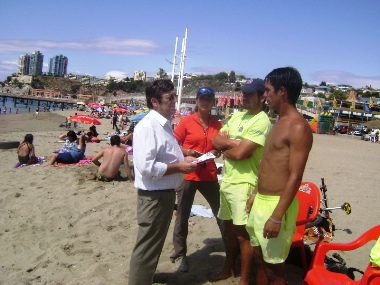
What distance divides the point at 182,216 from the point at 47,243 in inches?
75.6

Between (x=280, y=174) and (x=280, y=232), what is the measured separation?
0.38 m

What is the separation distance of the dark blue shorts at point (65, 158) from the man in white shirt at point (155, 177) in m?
6.48

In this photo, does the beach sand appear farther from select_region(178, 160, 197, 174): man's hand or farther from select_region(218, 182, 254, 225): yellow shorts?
select_region(178, 160, 197, 174): man's hand

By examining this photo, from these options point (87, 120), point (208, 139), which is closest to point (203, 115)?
point (208, 139)

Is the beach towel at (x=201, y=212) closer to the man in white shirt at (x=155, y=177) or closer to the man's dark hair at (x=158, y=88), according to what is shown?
the man in white shirt at (x=155, y=177)

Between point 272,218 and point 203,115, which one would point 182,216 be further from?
point 272,218

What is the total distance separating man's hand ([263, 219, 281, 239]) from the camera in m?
2.32

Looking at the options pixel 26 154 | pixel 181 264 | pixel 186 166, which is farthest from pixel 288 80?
pixel 26 154

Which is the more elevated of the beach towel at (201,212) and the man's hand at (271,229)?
the man's hand at (271,229)

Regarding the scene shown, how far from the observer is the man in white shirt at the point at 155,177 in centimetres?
275

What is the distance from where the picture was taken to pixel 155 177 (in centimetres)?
273

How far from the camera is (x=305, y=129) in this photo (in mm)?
2314

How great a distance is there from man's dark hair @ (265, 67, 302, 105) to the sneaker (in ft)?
6.43

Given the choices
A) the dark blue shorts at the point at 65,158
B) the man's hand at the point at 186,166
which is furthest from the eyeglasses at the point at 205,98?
the dark blue shorts at the point at 65,158
